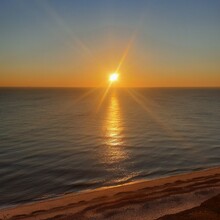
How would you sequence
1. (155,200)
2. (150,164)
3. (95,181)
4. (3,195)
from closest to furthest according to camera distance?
(155,200) → (3,195) → (95,181) → (150,164)

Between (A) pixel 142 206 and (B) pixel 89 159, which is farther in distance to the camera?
(B) pixel 89 159

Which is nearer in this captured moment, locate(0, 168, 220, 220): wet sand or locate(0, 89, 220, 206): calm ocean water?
locate(0, 168, 220, 220): wet sand

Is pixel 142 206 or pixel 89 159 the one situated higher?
pixel 142 206

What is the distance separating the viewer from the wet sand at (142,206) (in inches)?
404

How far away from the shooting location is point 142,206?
11.1 m

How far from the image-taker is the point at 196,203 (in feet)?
36.4

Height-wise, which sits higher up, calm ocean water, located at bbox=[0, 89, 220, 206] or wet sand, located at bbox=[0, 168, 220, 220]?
wet sand, located at bbox=[0, 168, 220, 220]

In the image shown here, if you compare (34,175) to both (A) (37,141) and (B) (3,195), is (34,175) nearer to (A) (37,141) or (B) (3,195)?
(B) (3,195)

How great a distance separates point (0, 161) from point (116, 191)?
12040 millimetres

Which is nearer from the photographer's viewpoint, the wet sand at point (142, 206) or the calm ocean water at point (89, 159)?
the wet sand at point (142, 206)

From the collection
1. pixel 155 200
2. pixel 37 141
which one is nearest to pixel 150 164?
pixel 155 200

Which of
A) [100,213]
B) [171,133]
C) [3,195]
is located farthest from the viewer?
[171,133]

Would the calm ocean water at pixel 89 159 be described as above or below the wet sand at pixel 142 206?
below

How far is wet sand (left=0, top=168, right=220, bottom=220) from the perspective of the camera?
10.3 meters
